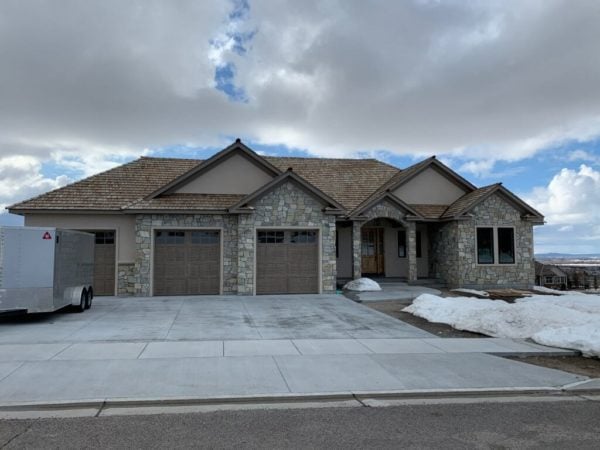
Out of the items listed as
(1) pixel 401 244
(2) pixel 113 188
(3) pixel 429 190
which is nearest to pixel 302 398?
(2) pixel 113 188

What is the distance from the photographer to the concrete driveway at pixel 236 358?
6879 mm

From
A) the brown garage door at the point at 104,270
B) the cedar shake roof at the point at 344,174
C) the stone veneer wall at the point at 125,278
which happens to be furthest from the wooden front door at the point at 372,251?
the brown garage door at the point at 104,270

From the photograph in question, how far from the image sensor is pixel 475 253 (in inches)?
836

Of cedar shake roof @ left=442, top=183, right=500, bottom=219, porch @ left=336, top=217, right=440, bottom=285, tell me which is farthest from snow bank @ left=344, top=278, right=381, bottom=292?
cedar shake roof @ left=442, top=183, right=500, bottom=219

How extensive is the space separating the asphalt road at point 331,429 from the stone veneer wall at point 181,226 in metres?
13.0

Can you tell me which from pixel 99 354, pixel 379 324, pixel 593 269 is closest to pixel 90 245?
pixel 99 354

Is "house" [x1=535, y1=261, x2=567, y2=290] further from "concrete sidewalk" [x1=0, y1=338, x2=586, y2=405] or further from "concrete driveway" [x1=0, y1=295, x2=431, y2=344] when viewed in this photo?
"concrete sidewalk" [x1=0, y1=338, x2=586, y2=405]

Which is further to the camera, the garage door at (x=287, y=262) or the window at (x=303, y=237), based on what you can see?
the window at (x=303, y=237)

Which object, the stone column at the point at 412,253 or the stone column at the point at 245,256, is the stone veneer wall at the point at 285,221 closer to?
the stone column at the point at 245,256

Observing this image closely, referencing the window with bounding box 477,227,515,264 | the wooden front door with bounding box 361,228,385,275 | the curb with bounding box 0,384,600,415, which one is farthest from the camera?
the wooden front door with bounding box 361,228,385,275

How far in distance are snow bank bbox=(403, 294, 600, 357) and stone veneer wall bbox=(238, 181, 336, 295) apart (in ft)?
18.0

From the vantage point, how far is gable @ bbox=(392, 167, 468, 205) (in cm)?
2288

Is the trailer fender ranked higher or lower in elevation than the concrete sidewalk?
higher

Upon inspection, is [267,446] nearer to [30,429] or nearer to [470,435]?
[470,435]
